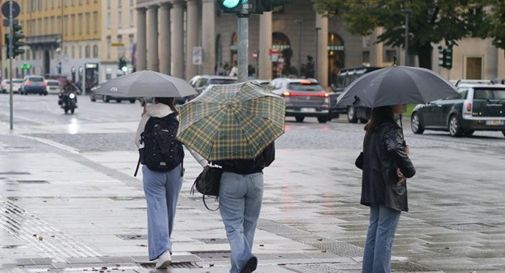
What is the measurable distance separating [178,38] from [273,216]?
259 feet

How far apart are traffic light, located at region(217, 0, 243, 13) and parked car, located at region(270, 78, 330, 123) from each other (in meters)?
30.0

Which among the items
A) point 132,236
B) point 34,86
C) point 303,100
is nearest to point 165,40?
point 34,86

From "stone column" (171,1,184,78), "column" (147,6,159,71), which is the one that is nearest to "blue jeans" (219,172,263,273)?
"stone column" (171,1,184,78)

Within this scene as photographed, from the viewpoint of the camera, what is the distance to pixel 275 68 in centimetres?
8969

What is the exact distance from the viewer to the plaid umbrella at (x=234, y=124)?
9.17 m

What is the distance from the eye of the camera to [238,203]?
9375 mm

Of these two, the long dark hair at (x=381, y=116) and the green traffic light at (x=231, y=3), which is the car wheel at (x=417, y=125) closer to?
the green traffic light at (x=231, y=3)

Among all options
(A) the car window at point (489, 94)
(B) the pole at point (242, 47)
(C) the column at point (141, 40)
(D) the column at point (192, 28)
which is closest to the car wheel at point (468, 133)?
(A) the car window at point (489, 94)

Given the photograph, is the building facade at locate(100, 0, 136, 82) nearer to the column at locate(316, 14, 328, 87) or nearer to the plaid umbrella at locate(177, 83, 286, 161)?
the column at locate(316, 14, 328, 87)

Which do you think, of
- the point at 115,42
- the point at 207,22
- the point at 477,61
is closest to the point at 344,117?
the point at 477,61

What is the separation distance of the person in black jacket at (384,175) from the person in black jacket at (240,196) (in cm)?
86

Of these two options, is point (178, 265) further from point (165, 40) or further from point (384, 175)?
point (165, 40)

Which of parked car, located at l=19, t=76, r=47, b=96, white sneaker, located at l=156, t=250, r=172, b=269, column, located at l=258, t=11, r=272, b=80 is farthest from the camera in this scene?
parked car, located at l=19, t=76, r=47, b=96

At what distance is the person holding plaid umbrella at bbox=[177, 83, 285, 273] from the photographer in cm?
919
